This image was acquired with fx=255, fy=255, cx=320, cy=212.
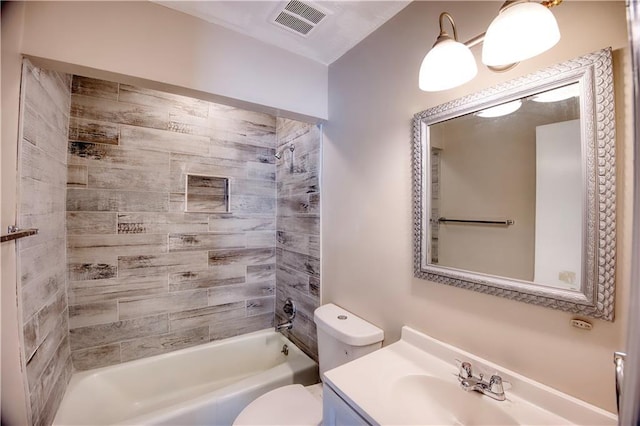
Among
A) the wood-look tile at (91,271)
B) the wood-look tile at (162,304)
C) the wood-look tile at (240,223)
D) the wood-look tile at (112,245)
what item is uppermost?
the wood-look tile at (240,223)

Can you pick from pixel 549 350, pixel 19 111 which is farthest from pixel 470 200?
pixel 19 111

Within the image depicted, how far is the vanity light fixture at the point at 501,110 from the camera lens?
88cm

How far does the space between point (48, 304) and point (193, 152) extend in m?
1.30

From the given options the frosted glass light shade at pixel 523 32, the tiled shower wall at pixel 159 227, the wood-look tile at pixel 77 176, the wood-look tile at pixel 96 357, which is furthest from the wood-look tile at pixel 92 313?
the frosted glass light shade at pixel 523 32

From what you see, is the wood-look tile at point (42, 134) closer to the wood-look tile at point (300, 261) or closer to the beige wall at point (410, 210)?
the beige wall at point (410, 210)

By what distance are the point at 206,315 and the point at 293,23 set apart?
2.22 meters

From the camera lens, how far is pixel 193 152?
6.93 ft

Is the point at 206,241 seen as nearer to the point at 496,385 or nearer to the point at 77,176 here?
the point at 77,176

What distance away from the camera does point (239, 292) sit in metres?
2.32

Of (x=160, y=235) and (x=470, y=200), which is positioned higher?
(x=470, y=200)

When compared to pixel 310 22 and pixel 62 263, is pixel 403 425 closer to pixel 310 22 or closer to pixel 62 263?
pixel 310 22

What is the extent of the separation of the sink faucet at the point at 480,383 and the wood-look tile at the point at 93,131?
245 centimetres

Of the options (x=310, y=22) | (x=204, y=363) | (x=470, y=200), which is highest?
(x=310, y=22)

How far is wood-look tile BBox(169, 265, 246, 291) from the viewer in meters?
2.07
